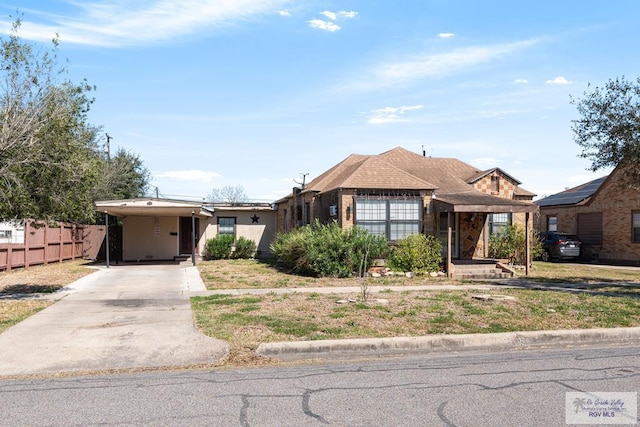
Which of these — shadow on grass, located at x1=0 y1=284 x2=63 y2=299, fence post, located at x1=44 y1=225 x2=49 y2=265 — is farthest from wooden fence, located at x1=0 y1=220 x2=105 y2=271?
shadow on grass, located at x1=0 y1=284 x2=63 y2=299

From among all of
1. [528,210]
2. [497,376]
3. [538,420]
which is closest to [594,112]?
[528,210]

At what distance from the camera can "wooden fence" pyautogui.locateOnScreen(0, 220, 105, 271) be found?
779 inches

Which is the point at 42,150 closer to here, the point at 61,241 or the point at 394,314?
the point at 394,314

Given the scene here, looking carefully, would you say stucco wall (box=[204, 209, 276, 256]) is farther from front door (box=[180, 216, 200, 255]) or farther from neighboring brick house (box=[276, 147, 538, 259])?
neighboring brick house (box=[276, 147, 538, 259])

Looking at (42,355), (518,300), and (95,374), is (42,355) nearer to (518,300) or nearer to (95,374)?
(95,374)

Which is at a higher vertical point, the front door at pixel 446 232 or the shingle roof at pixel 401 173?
the shingle roof at pixel 401 173

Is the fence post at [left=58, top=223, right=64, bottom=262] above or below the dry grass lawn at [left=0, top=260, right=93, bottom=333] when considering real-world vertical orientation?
above

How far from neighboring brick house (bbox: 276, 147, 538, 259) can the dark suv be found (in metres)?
3.77

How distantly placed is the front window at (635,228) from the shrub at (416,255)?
472 inches

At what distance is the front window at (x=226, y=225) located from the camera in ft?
93.3

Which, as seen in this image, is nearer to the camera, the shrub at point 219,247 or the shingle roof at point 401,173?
the shingle roof at point 401,173

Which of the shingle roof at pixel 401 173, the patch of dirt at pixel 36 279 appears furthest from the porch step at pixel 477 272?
the patch of dirt at pixel 36 279

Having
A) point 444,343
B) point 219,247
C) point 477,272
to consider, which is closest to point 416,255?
point 477,272

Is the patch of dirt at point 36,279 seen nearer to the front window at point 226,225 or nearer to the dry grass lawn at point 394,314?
the dry grass lawn at point 394,314
